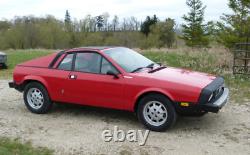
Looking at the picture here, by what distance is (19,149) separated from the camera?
216 inches

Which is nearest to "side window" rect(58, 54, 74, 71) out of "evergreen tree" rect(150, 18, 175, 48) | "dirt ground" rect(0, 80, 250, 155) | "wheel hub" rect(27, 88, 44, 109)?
"wheel hub" rect(27, 88, 44, 109)

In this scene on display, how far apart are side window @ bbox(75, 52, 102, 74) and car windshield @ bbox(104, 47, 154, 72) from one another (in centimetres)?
25

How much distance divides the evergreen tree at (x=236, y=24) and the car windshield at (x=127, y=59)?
18.1 meters

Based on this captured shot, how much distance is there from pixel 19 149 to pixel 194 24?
5110 cm

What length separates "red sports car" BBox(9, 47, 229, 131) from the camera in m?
5.90

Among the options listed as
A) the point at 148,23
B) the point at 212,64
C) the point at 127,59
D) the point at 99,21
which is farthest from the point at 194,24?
the point at 127,59

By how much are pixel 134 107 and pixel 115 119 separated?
0.83 m

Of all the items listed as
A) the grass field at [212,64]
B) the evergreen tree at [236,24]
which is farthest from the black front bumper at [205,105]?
the evergreen tree at [236,24]

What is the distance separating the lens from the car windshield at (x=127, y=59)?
664cm

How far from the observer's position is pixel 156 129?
6.13m

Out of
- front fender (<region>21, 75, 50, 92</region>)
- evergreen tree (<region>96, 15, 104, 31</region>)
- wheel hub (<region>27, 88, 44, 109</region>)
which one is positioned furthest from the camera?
evergreen tree (<region>96, 15, 104, 31</region>)

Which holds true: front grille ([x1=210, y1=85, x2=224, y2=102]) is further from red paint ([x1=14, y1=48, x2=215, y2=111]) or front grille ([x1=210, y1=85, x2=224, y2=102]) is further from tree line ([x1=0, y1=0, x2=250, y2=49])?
tree line ([x1=0, y1=0, x2=250, y2=49])

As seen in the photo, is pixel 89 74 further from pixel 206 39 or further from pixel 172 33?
pixel 172 33

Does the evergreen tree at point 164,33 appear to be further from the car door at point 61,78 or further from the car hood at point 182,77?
the car hood at point 182,77
